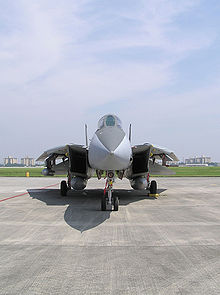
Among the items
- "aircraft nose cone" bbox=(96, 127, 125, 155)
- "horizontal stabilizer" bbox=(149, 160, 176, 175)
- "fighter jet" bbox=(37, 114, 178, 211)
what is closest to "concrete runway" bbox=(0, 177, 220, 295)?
"fighter jet" bbox=(37, 114, 178, 211)

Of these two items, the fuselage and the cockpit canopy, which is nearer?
the fuselage

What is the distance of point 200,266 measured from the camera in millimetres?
4195

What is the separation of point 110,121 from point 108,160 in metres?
3.17

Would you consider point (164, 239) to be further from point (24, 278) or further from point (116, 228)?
point (24, 278)

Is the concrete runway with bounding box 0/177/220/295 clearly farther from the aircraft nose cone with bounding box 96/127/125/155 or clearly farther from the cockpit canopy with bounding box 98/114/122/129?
the cockpit canopy with bounding box 98/114/122/129

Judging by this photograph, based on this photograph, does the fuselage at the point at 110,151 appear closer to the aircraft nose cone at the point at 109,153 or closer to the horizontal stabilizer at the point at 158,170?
the aircraft nose cone at the point at 109,153

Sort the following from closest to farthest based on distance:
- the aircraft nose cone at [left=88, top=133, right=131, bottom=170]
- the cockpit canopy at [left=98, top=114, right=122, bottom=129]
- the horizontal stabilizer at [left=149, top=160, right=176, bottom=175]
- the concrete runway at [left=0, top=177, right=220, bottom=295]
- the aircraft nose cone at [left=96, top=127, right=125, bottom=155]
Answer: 1. the concrete runway at [left=0, top=177, right=220, bottom=295]
2. the aircraft nose cone at [left=88, top=133, right=131, bottom=170]
3. the aircraft nose cone at [left=96, top=127, right=125, bottom=155]
4. the cockpit canopy at [left=98, top=114, right=122, bottom=129]
5. the horizontal stabilizer at [left=149, top=160, right=176, bottom=175]

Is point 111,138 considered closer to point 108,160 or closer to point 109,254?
point 108,160

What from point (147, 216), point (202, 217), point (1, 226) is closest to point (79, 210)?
point (147, 216)

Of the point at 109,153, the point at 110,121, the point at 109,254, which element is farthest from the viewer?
the point at 110,121

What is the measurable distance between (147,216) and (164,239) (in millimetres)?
2801

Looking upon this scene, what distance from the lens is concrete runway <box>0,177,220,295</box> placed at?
3.54 metres

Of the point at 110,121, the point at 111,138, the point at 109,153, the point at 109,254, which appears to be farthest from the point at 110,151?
the point at 109,254

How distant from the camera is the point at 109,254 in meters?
4.80
